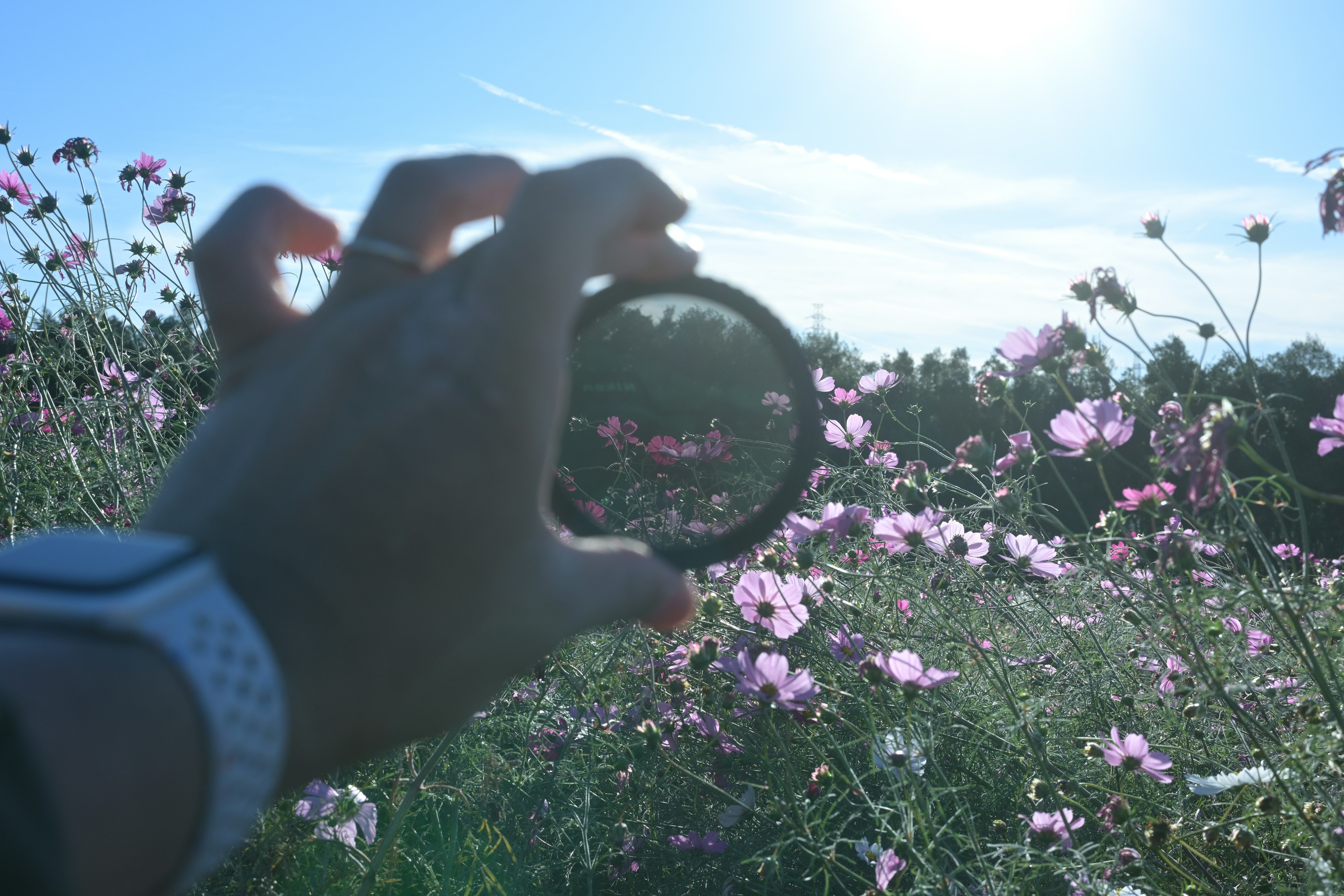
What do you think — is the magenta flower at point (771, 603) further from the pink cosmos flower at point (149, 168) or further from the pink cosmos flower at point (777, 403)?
the pink cosmos flower at point (149, 168)

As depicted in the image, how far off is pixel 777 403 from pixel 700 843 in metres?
1.03

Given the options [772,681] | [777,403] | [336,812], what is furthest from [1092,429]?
[336,812]

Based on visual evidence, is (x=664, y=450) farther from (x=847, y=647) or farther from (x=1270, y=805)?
(x=1270, y=805)

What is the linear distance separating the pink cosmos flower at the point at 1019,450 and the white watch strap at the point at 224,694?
144 centimetres

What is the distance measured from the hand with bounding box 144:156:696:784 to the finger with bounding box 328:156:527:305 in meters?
0.04

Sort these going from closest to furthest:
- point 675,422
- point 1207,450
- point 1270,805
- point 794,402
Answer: point 1207,450, point 794,402, point 1270,805, point 675,422

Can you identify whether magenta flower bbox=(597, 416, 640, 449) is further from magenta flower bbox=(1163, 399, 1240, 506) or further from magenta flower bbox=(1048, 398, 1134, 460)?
magenta flower bbox=(1163, 399, 1240, 506)

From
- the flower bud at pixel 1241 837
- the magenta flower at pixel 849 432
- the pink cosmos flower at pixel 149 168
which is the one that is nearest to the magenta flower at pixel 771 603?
the magenta flower at pixel 849 432

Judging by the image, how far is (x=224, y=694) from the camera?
0.56m

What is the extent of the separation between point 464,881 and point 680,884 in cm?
51

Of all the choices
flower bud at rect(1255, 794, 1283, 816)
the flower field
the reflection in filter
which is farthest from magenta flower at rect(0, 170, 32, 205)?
flower bud at rect(1255, 794, 1283, 816)

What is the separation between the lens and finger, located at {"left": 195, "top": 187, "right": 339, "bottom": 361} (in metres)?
0.91

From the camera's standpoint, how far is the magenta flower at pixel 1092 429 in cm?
143

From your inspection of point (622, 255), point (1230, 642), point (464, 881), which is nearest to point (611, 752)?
point (464, 881)
